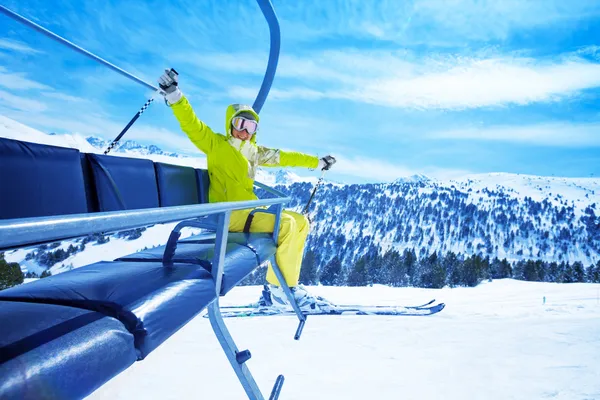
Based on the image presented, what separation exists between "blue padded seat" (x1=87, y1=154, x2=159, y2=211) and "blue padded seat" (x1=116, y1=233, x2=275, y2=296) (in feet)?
1.45

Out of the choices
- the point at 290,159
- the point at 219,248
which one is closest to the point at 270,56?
the point at 290,159

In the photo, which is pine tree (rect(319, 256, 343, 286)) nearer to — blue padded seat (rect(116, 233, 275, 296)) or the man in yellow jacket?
the man in yellow jacket

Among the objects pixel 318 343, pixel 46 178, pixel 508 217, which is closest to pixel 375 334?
pixel 318 343

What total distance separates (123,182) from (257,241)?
1126mm

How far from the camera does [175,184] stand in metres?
3.62

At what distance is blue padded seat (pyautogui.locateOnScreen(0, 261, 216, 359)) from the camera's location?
1.17 metres

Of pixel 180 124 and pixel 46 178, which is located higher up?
pixel 180 124

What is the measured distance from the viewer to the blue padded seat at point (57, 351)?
2.43 ft

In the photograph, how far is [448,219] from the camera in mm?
163625

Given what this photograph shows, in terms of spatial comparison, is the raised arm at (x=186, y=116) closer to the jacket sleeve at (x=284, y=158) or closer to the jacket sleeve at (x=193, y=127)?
the jacket sleeve at (x=193, y=127)

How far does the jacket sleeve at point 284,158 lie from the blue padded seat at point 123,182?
1.42m

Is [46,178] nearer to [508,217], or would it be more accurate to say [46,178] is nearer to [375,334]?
[375,334]

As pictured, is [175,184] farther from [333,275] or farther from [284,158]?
[333,275]

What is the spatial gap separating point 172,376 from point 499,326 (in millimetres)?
3184
